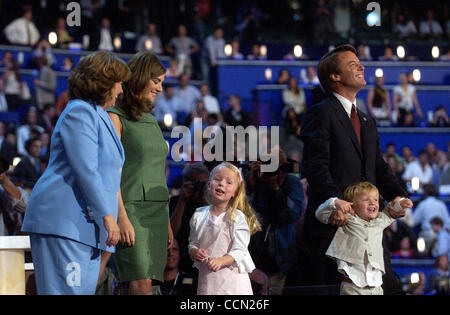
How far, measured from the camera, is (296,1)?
17.2 meters

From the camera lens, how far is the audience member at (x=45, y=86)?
11.8m

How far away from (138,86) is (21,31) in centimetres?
981

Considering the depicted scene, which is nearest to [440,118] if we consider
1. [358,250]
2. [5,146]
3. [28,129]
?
[28,129]

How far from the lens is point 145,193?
3721 millimetres

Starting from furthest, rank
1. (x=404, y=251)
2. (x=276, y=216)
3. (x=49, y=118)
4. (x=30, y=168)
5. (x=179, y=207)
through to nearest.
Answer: (x=49, y=118)
(x=404, y=251)
(x=30, y=168)
(x=276, y=216)
(x=179, y=207)

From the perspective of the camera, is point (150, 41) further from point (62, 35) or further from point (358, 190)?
point (358, 190)

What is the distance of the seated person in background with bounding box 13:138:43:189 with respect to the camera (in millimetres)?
5920

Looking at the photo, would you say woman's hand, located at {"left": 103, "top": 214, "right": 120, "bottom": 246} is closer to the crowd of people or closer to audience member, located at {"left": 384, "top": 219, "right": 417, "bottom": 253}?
the crowd of people

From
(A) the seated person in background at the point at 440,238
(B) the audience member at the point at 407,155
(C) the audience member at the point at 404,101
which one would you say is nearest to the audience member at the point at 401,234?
(A) the seated person in background at the point at 440,238

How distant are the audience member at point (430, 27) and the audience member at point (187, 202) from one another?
12.0 metres

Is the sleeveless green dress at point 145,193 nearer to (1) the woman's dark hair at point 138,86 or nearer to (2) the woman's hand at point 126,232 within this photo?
(1) the woman's dark hair at point 138,86

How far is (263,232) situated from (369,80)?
932cm
